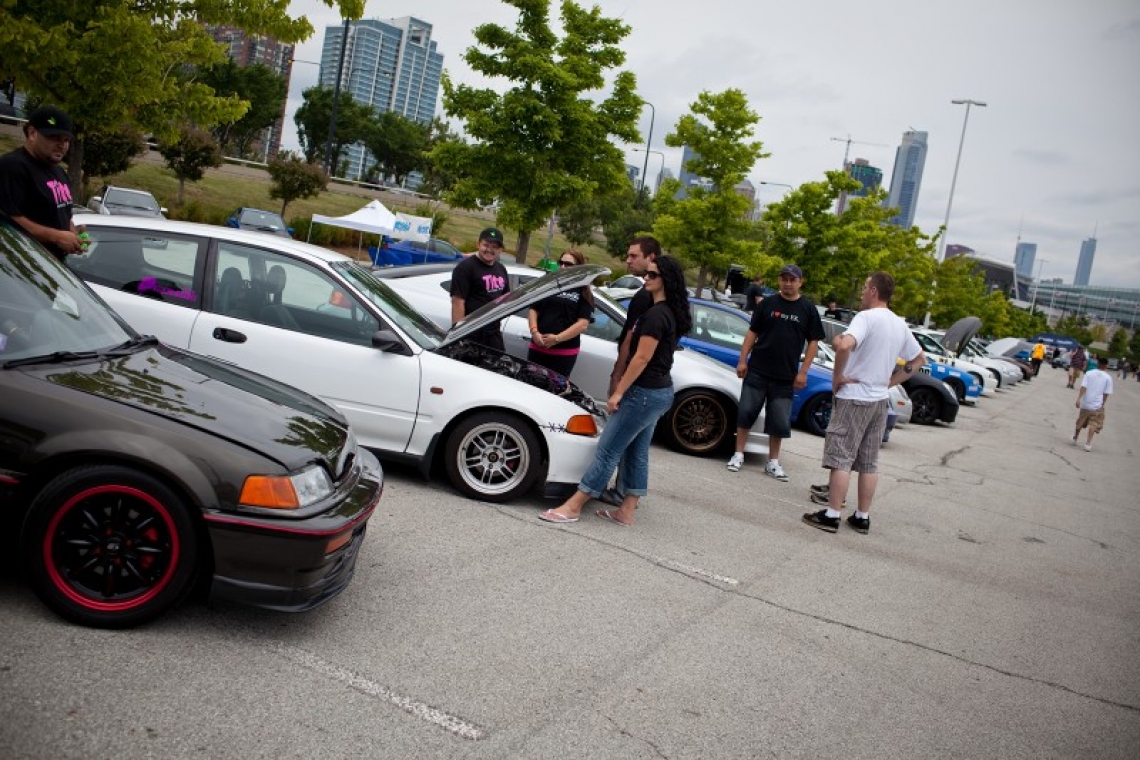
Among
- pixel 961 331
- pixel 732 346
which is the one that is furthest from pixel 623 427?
pixel 961 331

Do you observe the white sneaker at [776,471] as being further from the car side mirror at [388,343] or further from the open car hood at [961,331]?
the open car hood at [961,331]

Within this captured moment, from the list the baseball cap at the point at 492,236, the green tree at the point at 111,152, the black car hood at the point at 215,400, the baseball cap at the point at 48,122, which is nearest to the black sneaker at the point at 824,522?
the baseball cap at the point at 492,236

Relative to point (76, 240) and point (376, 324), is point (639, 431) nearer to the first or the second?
point (376, 324)

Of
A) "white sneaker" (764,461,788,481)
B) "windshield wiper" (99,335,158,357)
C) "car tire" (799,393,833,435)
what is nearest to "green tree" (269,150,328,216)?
"car tire" (799,393,833,435)

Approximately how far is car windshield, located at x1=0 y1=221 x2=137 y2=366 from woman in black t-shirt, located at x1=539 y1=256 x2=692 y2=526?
281cm

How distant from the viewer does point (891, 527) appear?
7.57m

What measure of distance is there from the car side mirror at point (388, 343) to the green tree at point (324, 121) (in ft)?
203

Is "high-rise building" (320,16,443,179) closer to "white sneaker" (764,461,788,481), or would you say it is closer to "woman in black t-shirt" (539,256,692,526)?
"white sneaker" (764,461,788,481)

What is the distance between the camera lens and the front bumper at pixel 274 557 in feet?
10.9

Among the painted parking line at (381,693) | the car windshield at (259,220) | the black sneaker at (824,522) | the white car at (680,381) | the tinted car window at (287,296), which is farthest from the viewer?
the car windshield at (259,220)

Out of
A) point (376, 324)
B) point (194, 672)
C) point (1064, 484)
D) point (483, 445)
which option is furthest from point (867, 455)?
point (1064, 484)

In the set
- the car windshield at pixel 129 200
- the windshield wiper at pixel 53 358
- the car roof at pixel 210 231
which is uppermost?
the car windshield at pixel 129 200

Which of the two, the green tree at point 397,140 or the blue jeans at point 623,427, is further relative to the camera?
the green tree at point 397,140

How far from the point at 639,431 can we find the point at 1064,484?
29.3 feet
